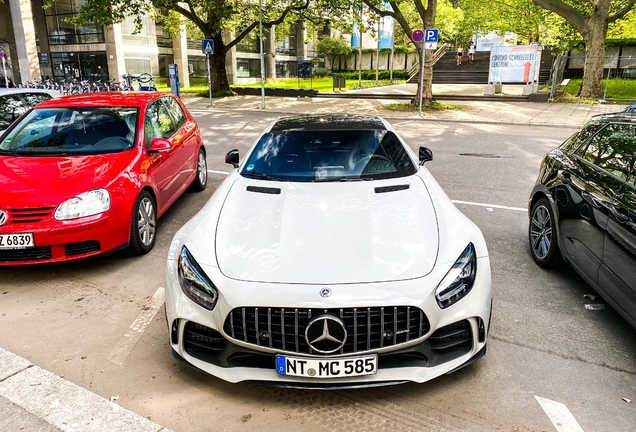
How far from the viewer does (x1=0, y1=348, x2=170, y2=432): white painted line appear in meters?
2.62

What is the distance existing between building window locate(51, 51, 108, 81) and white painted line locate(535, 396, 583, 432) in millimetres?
37065

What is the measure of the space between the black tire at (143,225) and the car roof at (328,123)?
162 centimetres

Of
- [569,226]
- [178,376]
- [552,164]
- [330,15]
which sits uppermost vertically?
[330,15]

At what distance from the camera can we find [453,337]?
108 inches

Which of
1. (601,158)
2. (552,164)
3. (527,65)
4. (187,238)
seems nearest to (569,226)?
(601,158)

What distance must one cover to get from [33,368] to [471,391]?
279 cm

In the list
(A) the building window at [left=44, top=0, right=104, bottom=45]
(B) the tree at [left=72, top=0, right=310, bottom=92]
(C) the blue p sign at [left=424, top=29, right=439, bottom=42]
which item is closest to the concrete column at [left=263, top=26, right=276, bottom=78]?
(B) the tree at [left=72, top=0, right=310, bottom=92]

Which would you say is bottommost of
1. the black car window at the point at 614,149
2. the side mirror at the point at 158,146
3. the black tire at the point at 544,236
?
the black tire at the point at 544,236

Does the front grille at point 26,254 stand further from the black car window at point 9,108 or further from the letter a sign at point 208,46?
the letter a sign at point 208,46

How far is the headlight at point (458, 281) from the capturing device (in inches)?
106

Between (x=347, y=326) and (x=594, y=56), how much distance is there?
22.7m

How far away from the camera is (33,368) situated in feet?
10.3

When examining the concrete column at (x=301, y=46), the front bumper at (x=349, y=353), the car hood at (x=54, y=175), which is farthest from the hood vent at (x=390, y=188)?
the concrete column at (x=301, y=46)

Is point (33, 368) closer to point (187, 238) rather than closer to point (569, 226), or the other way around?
point (187, 238)
